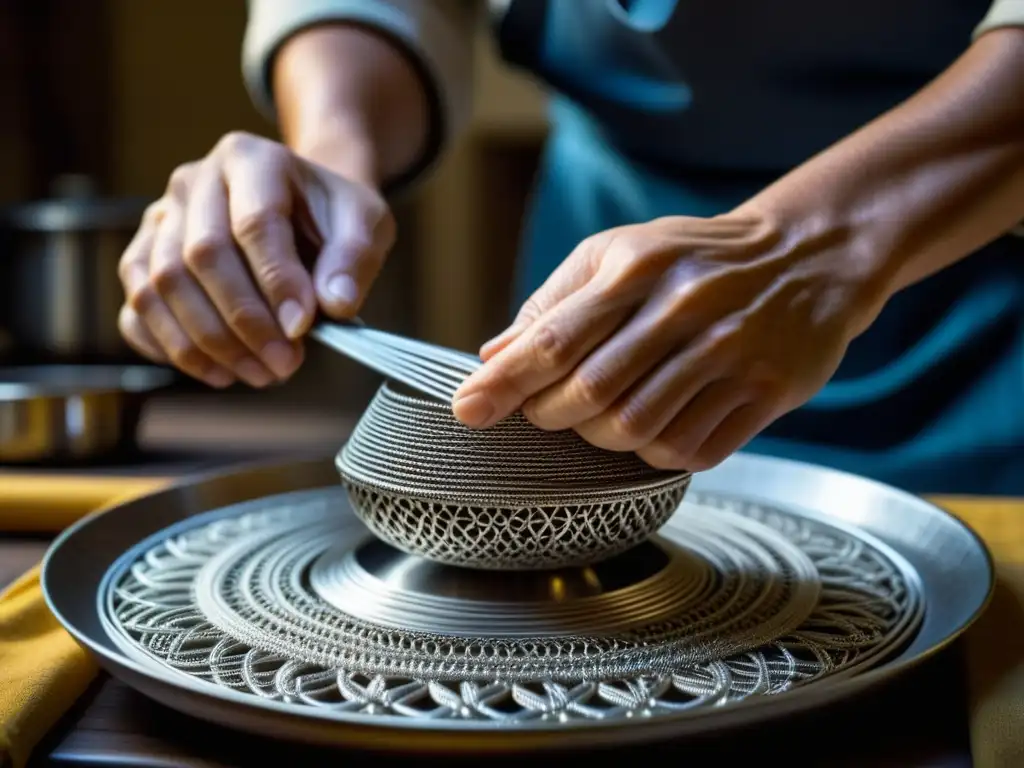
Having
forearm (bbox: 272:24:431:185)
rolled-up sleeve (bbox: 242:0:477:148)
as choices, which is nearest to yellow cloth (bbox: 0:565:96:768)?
forearm (bbox: 272:24:431:185)

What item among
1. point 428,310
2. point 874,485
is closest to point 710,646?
A: point 874,485

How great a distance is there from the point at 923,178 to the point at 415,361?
0.82 ft

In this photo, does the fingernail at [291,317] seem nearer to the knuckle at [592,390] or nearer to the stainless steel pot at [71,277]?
the knuckle at [592,390]

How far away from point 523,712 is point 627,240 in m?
0.18

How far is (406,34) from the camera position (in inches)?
30.9

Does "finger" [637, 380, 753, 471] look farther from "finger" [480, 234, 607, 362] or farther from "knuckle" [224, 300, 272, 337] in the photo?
"knuckle" [224, 300, 272, 337]

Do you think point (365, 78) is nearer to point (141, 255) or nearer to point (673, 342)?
point (141, 255)

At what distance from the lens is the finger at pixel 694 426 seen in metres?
0.41

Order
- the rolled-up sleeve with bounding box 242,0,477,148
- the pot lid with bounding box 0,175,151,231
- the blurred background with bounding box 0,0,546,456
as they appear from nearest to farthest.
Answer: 1. the rolled-up sleeve with bounding box 242,0,477,148
2. the pot lid with bounding box 0,175,151,231
3. the blurred background with bounding box 0,0,546,456

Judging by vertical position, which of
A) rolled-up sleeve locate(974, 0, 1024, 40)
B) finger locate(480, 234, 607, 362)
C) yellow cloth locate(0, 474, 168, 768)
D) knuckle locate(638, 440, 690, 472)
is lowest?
yellow cloth locate(0, 474, 168, 768)

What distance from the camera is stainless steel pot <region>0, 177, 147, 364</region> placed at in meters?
1.08

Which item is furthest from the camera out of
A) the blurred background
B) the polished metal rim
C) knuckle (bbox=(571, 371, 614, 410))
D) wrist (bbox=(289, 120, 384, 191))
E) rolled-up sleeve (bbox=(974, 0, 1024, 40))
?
the blurred background

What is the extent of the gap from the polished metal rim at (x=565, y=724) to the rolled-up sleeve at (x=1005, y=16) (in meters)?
0.23

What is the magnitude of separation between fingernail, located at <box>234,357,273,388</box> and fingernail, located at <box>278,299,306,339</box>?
0.04 m
